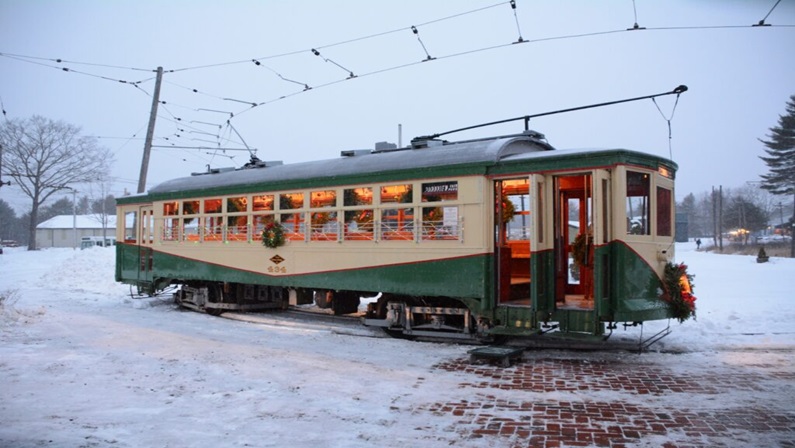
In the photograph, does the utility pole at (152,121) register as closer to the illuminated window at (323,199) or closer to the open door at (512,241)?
the illuminated window at (323,199)

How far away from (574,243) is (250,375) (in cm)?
532

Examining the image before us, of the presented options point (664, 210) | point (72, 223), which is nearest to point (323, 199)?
point (664, 210)

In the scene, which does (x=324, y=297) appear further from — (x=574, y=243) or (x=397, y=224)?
(x=574, y=243)

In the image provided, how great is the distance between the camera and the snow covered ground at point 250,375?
5504 mm

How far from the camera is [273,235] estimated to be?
12.6m

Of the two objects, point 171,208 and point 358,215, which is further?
point 171,208

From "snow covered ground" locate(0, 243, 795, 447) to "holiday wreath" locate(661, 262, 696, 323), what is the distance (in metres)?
0.63

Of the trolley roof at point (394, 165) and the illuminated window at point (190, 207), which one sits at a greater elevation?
the trolley roof at point (394, 165)

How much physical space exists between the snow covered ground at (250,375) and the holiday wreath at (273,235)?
163cm

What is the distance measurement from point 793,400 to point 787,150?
41224 millimetres

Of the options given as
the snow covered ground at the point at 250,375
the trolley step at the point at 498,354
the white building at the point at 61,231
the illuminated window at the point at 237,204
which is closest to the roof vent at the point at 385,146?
the illuminated window at the point at 237,204

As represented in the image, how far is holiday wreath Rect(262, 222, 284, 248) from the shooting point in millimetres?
12516

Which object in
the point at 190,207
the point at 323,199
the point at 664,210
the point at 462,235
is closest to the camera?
the point at 664,210

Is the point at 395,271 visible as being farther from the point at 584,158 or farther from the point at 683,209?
the point at 683,209
